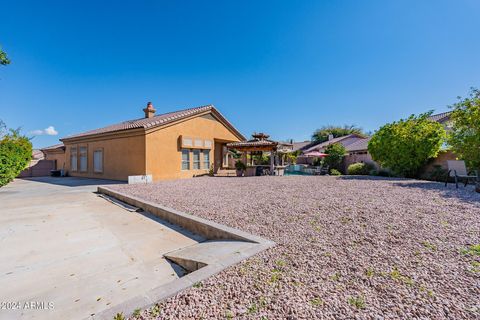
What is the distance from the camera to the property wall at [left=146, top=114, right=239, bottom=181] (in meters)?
13.8

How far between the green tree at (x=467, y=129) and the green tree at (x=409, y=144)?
1.68 meters

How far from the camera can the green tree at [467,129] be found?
934 centimetres

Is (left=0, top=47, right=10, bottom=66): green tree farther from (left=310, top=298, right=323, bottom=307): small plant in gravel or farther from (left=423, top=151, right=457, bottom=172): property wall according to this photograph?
(left=423, top=151, right=457, bottom=172): property wall

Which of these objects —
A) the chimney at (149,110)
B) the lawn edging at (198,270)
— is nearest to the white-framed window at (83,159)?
the chimney at (149,110)

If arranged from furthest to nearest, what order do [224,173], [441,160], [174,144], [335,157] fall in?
1. [335,157]
2. [224,173]
3. [174,144]
4. [441,160]

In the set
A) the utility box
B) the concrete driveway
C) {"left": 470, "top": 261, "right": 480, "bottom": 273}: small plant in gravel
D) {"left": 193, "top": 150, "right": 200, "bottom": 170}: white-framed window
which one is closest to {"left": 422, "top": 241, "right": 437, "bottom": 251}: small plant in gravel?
{"left": 470, "top": 261, "right": 480, "bottom": 273}: small plant in gravel

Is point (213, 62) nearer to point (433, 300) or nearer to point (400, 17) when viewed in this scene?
point (400, 17)

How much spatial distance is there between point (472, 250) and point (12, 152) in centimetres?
1747

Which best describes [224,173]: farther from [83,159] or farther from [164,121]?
[83,159]

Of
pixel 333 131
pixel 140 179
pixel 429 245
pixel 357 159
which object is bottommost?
pixel 429 245

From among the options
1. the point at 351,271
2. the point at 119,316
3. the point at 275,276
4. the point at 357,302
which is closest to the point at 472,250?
the point at 351,271

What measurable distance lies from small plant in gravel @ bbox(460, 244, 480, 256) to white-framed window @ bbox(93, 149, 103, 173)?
63.8 feet

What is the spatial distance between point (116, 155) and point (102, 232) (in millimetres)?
11775

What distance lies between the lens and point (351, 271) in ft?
8.89
